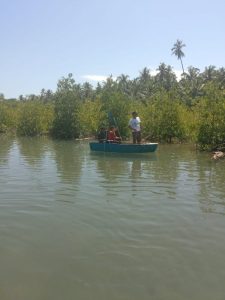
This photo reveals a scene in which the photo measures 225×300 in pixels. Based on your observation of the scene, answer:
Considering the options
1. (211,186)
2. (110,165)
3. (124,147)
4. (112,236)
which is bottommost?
(112,236)

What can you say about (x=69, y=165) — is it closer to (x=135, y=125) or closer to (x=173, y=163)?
(x=173, y=163)

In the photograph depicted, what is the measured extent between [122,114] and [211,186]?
Result: 57.6 ft

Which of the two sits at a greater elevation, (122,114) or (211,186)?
(122,114)

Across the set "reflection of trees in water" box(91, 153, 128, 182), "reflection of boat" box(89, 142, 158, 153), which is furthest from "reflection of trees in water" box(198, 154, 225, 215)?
"reflection of trees in water" box(91, 153, 128, 182)

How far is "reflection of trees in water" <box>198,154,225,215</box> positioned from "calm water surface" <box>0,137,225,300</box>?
0.08ft

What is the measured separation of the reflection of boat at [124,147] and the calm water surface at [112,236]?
491 cm

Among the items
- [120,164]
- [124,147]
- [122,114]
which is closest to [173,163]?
[120,164]

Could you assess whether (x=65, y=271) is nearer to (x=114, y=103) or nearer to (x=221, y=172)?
(x=221, y=172)

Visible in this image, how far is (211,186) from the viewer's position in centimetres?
1162

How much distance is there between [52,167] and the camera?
616 inches

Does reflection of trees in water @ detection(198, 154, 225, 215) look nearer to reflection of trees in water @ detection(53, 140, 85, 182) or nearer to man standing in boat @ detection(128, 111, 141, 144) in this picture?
man standing in boat @ detection(128, 111, 141, 144)

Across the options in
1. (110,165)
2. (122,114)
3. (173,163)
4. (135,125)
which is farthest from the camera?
(122,114)

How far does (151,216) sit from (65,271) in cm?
309

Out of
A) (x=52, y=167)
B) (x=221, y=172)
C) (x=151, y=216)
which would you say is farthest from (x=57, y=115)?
(x=151, y=216)
